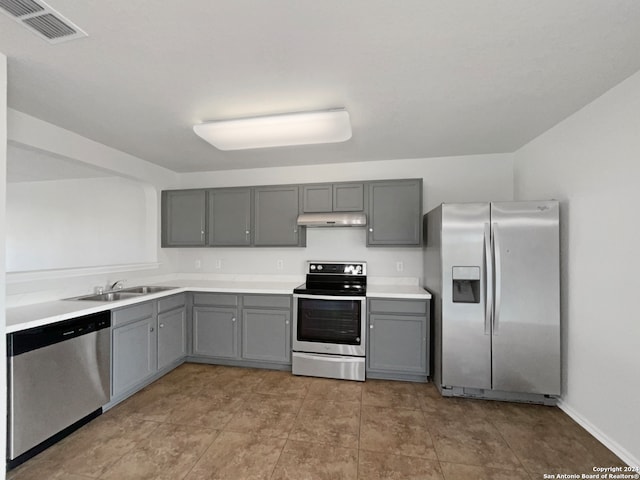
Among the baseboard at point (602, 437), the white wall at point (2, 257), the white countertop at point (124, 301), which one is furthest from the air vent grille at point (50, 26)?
the baseboard at point (602, 437)

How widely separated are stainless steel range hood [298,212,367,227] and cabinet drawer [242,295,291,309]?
2.92ft

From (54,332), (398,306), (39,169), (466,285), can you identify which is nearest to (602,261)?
(466,285)

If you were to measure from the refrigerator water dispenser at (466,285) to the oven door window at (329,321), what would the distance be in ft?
3.04

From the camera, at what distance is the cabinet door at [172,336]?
2.83 meters

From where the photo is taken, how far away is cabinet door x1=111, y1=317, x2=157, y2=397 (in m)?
2.34

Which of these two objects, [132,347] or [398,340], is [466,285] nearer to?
[398,340]

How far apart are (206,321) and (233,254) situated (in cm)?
99

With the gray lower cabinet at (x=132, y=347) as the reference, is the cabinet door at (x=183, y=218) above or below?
above

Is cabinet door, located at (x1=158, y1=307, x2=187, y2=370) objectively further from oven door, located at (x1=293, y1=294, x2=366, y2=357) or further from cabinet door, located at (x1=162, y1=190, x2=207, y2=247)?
oven door, located at (x1=293, y1=294, x2=366, y2=357)

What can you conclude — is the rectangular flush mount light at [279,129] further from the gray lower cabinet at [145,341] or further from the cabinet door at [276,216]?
the gray lower cabinet at [145,341]

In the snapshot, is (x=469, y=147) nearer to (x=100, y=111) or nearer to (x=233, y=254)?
(x=233, y=254)

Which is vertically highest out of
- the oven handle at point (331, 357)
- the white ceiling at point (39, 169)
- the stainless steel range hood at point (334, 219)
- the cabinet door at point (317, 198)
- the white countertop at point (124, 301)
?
the white ceiling at point (39, 169)

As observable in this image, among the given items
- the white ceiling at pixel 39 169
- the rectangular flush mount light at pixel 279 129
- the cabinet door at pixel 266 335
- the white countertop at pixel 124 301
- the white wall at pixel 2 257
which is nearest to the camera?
the white wall at pixel 2 257

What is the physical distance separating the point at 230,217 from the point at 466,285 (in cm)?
281
